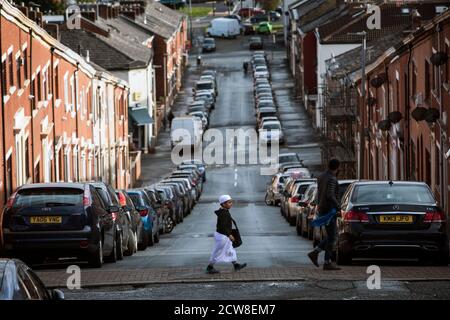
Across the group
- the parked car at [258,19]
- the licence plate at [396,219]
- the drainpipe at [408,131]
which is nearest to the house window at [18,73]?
the drainpipe at [408,131]

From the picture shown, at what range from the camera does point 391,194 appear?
21828 mm

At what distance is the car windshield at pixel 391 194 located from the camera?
21.7 m

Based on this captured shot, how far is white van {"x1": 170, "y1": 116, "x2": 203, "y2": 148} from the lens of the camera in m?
86.8

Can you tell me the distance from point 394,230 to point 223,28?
418 ft

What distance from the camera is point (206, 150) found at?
288 ft

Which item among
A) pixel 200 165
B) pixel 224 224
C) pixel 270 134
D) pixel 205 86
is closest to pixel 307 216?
pixel 224 224

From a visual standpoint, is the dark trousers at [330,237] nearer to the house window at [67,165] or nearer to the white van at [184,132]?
the house window at [67,165]

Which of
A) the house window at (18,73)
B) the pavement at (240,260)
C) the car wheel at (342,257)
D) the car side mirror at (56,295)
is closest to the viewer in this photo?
the car side mirror at (56,295)

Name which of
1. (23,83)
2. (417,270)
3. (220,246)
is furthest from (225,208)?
(23,83)

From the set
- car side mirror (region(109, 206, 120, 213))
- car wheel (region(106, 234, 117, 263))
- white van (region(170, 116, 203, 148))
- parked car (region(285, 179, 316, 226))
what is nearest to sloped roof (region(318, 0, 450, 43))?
white van (region(170, 116, 203, 148))

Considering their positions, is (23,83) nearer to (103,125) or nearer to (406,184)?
(406,184)

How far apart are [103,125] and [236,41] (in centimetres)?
8768

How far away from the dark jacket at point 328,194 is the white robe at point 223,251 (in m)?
1.45

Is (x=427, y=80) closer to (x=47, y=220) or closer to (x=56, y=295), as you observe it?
(x=47, y=220)
